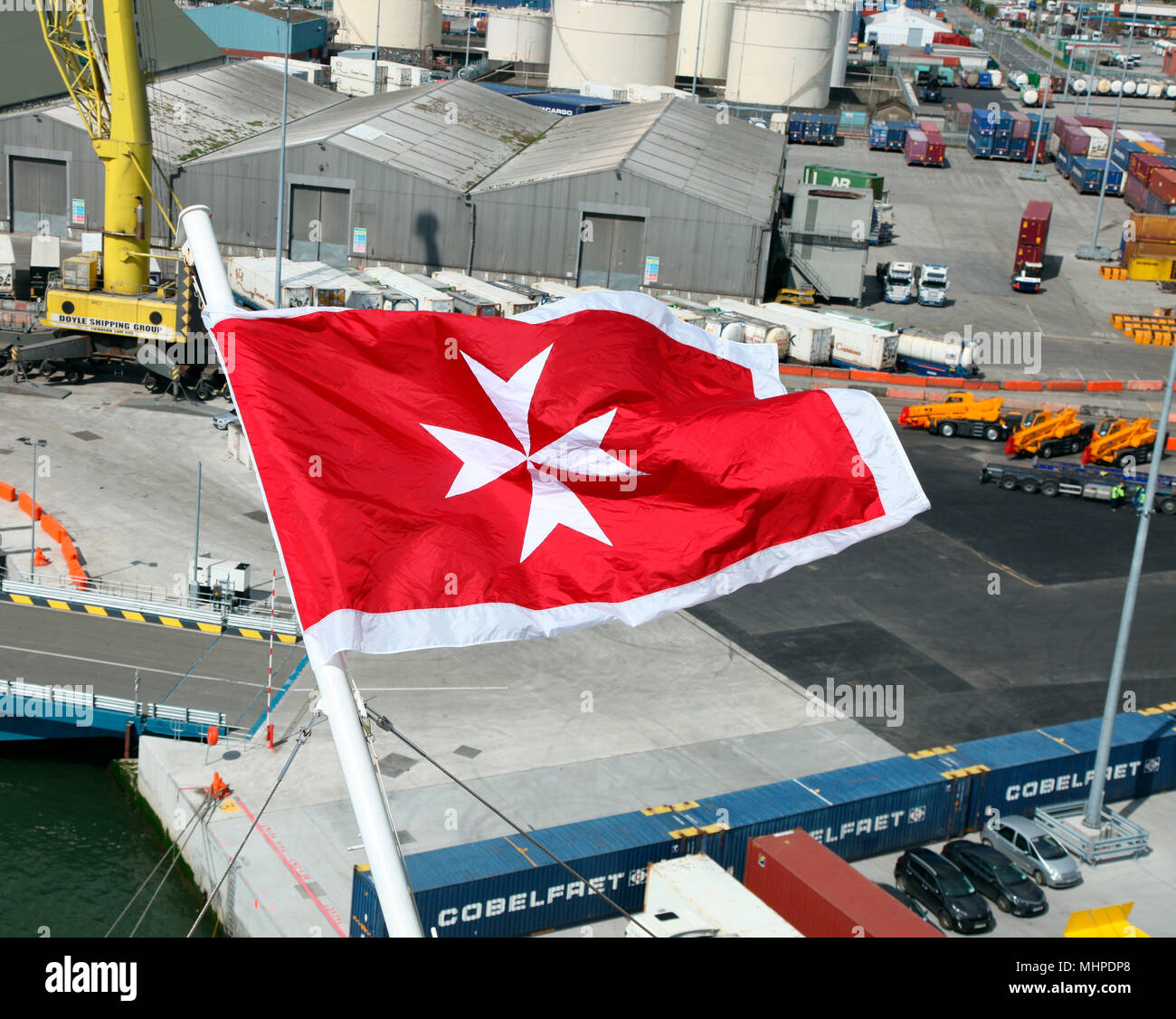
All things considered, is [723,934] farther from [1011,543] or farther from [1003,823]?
[1011,543]

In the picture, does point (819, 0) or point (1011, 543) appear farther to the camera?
point (819, 0)

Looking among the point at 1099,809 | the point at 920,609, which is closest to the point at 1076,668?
the point at 920,609

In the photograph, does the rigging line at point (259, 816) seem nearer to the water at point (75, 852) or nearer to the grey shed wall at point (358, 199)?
the water at point (75, 852)

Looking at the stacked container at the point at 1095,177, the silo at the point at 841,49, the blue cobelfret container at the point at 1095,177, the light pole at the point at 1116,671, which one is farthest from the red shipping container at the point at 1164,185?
the light pole at the point at 1116,671

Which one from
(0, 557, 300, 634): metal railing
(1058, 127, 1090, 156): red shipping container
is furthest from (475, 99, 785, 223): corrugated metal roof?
(0, 557, 300, 634): metal railing

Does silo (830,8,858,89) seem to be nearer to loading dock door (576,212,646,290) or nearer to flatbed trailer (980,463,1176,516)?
loading dock door (576,212,646,290)

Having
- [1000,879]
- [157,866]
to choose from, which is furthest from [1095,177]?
[157,866]
